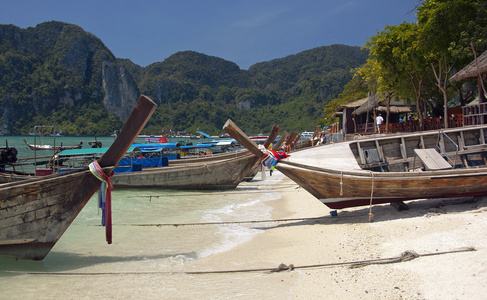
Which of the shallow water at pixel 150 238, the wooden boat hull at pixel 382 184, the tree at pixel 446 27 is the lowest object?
the shallow water at pixel 150 238

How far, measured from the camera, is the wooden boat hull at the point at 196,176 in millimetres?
16047

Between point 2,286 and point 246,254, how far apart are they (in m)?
4.06

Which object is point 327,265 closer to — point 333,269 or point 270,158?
point 333,269

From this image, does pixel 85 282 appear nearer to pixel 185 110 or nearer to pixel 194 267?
pixel 194 267

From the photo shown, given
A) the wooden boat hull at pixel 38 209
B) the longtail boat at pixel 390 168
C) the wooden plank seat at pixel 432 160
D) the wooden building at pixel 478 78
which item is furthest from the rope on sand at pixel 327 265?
the wooden building at pixel 478 78

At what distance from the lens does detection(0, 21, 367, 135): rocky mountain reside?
349 feet

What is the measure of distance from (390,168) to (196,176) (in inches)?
391

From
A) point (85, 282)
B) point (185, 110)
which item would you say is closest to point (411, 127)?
point (85, 282)

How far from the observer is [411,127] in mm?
18438

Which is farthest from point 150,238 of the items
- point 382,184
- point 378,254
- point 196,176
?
point 196,176

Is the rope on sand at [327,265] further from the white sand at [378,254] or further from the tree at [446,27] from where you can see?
the tree at [446,27]

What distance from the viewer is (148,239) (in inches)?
306

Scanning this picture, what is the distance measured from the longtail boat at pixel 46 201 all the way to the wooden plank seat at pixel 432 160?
6.23 metres

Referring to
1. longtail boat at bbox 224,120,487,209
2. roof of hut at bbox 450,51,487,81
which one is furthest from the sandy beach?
roof of hut at bbox 450,51,487,81
